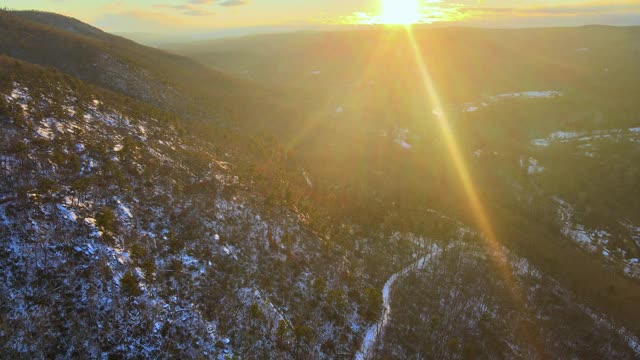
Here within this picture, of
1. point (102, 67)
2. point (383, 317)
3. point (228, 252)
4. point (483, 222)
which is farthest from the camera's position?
point (483, 222)

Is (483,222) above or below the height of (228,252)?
below

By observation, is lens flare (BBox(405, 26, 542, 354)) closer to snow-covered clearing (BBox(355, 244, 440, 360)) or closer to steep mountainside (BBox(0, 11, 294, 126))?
snow-covered clearing (BBox(355, 244, 440, 360))

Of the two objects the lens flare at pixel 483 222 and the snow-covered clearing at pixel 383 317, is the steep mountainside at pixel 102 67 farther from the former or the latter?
the lens flare at pixel 483 222

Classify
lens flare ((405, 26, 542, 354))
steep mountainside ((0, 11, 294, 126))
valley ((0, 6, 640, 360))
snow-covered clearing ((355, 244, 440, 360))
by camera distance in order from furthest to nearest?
steep mountainside ((0, 11, 294, 126)), lens flare ((405, 26, 542, 354)), snow-covered clearing ((355, 244, 440, 360)), valley ((0, 6, 640, 360))

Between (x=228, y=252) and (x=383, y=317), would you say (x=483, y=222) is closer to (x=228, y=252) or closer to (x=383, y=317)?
(x=383, y=317)

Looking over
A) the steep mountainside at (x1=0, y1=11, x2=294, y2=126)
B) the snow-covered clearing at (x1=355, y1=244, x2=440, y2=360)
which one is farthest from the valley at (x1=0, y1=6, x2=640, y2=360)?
the steep mountainside at (x1=0, y1=11, x2=294, y2=126)

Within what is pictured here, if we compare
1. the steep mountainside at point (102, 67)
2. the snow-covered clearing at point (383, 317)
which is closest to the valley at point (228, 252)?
the snow-covered clearing at point (383, 317)

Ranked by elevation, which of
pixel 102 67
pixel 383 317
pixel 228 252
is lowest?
pixel 383 317

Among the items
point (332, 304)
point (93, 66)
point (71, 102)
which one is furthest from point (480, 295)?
point (93, 66)

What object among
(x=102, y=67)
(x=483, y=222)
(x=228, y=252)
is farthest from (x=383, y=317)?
(x=102, y=67)

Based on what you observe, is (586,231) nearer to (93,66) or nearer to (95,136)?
(95,136)

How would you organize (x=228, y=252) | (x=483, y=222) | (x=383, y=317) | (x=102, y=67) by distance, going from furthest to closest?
(x=483, y=222) → (x=102, y=67) → (x=383, y=317) → (x=228, y=252)
